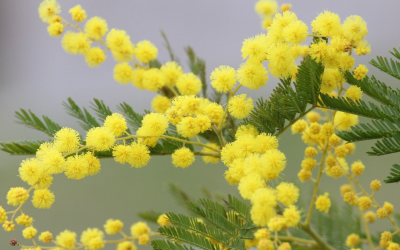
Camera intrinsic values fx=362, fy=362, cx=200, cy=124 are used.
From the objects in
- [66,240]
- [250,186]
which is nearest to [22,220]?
[66,240]

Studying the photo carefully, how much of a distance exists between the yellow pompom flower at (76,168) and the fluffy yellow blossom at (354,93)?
0.34 meters

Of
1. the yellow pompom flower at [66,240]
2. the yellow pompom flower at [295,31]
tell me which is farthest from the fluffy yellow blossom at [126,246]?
the yellow pompom flower at [295,31]

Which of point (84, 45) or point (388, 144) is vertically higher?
point (84, 45)

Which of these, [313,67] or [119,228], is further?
[119,228]

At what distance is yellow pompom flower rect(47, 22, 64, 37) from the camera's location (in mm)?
584

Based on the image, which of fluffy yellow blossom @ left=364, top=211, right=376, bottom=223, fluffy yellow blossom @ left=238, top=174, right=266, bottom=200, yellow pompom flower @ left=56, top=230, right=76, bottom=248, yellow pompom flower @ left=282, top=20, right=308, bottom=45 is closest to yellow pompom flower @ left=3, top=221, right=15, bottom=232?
yellow pompom flower @ left=56, top=230, right=76, bottom=248

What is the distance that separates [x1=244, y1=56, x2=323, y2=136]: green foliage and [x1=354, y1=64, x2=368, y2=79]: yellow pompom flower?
0.05 meters

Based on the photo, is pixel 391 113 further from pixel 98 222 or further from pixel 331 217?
pixel 98 222

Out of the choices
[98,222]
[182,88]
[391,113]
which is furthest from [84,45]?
[98,222]

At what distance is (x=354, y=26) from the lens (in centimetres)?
44

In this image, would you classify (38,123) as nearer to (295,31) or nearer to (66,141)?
(66,141)

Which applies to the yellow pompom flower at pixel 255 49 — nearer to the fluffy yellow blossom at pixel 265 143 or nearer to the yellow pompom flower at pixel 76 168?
the fluffy yellow blossom at pixel 265 143

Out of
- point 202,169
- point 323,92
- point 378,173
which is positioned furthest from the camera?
point 202,169

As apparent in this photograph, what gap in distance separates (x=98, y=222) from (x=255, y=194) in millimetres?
1470
